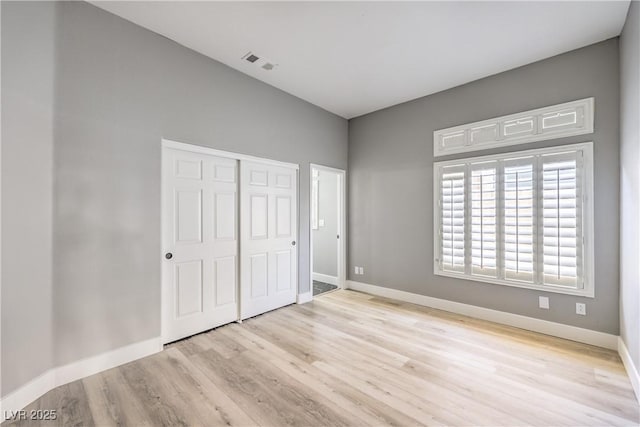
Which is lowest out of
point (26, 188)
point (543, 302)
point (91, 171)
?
point (543, 302)

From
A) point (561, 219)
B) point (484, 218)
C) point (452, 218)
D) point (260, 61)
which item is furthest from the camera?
point (452, 218)

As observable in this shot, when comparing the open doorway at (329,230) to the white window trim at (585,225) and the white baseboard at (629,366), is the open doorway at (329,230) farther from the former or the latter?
the white baseboard at (629,366)

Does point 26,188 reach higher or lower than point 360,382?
higher

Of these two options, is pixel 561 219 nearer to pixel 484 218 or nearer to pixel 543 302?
pixel 484 218

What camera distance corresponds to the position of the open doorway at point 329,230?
5.03 m

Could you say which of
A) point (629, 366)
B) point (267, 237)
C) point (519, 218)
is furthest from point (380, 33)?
point (629, 366)

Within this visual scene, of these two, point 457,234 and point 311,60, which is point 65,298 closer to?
point 311,60

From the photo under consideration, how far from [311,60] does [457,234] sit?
2.87m

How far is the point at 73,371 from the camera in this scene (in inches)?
88.3

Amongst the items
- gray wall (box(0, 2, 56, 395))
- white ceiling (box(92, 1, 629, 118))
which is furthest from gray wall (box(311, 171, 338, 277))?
gray wall (box(0, 2, 56, 395))

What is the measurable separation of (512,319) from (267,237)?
10.5 ft

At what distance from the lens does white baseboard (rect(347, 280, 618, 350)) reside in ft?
9.27

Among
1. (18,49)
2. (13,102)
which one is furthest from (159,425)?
(18,49)

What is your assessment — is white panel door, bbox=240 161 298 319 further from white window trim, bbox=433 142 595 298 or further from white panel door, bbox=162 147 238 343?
white window trim, bbox=433 142 595 298
